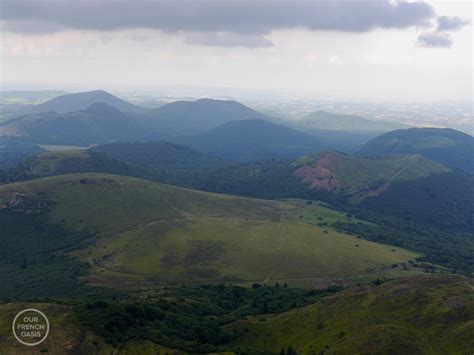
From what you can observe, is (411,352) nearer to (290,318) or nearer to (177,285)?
(290,318)

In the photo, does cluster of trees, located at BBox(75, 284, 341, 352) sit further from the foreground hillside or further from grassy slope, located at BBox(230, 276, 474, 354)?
grassy slope, located at BBox(230, 276, 474, 354)

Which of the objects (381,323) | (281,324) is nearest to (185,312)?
(281,324)

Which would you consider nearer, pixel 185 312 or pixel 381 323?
pixel 381 323

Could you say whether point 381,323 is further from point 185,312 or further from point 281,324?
point 185,312

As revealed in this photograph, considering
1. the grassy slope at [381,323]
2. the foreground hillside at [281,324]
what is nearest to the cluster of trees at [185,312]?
the foreground hillside at [281,324]

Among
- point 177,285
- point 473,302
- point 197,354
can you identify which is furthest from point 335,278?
point 197,354

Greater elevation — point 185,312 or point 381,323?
point 381,323

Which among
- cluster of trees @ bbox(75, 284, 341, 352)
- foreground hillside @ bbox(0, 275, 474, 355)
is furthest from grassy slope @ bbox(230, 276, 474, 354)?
cluster of trees @ bbox(75, 284, 341, 352)

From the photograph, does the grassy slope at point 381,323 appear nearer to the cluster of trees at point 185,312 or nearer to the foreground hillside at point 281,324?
the foreground hillside at point 281,324

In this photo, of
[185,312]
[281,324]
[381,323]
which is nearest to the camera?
[381,323]
